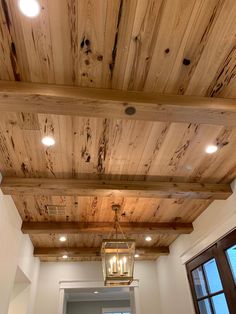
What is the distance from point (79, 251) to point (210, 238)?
2330mm

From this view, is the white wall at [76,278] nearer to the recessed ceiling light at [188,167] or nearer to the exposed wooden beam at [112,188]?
the exposed wooden beam at [112,188]

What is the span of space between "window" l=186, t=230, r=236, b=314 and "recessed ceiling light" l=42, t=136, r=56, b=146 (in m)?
2.07

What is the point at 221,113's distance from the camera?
1742 mm

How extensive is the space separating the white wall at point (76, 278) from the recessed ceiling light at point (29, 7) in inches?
183

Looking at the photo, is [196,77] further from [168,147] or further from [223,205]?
[223,205]

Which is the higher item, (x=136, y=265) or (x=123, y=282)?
(x=136, y=265)

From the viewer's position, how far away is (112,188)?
2596mm

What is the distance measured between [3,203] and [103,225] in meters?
1.41

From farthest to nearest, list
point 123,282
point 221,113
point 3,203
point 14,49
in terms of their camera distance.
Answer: point 3,203, point 123,282, point 221,113, point 14,49

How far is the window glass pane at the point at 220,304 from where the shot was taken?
292 cm

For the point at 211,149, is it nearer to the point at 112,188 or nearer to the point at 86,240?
the point at 112,188

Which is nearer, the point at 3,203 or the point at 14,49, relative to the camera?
the point at 14,49

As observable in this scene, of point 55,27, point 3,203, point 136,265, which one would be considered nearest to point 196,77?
point 55,27

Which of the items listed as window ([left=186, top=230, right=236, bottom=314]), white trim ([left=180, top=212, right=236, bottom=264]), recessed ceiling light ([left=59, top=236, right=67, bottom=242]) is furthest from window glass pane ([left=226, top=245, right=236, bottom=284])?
recessed ceiling light ([left=59, top=236, right=67, bottom=242])
